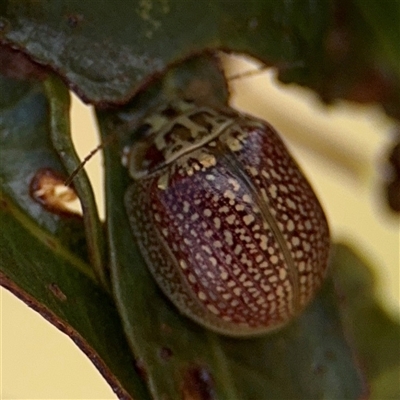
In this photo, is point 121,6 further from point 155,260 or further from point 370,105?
point 370,105

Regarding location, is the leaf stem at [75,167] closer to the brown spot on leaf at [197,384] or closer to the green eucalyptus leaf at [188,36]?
the green eucalyptus leaf at [188,36]

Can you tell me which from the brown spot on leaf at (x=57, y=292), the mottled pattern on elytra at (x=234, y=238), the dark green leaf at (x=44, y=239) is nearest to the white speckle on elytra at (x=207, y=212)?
the mottled pattern on elytra at (x=234, y=238)

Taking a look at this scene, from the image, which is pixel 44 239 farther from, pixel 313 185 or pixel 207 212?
pixel 313 185

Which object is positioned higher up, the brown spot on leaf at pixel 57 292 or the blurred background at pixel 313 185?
the brown spot on leaf at pixel 57 292

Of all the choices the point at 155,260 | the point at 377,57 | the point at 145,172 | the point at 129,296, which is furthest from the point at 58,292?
the point at 377,57

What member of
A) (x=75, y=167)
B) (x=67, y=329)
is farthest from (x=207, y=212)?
(x=67, y=329)
